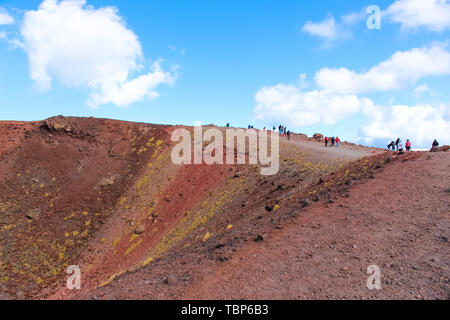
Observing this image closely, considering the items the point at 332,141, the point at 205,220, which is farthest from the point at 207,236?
the point at 332,141

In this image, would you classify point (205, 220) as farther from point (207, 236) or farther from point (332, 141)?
point (332, 141)

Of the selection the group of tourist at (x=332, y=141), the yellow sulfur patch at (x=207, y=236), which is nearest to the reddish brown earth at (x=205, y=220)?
the yellow sulfur patch at (x=207, y=236)

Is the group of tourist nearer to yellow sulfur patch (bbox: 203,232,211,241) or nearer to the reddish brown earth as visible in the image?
the reddish brown earth

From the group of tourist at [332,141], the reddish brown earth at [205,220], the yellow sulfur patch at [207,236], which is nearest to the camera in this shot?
the reddish brown earth at [205,220]

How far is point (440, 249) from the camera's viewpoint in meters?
9.82

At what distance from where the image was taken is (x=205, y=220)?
21.3 metres

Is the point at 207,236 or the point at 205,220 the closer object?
the point at 207,236

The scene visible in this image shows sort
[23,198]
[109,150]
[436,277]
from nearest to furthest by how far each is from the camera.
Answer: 1. [436,277]
2. [23,198]
3. [109,150]

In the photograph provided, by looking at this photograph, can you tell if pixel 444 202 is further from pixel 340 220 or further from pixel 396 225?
pixel 340 220

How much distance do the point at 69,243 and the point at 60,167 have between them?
9.67 m

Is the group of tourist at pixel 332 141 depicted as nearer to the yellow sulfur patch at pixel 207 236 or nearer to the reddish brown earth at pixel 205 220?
the reddish brown earth at pixel 205 220

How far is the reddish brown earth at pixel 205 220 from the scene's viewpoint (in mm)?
9477
